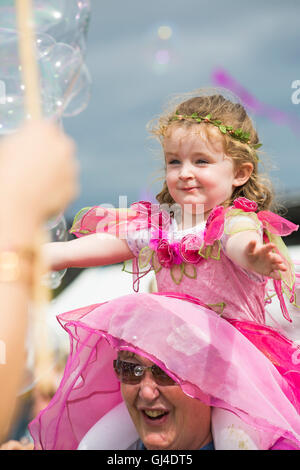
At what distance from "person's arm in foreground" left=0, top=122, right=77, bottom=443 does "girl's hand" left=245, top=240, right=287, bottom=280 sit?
2.35 ft

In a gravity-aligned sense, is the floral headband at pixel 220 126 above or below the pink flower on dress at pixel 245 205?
above

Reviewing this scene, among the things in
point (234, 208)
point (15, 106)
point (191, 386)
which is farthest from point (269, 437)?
point (15, 106)

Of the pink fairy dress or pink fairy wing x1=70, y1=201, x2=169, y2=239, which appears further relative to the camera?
pink fairy wing x1=70, y1=201, x2=169, y2=239

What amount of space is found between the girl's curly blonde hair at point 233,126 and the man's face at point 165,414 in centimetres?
72

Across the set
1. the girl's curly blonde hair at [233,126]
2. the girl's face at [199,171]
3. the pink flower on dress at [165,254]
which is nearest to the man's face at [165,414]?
the pink flower on dress at [165,254]

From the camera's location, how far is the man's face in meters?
1.66

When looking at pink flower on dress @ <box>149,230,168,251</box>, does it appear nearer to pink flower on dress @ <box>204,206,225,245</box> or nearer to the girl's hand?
pink flower on dress @ <box>204,206,225,245</box>

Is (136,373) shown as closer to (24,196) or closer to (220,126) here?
(220,126)

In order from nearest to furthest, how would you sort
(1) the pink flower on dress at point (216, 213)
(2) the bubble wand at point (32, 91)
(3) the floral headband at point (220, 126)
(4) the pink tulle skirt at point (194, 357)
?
(2) the bubble wand at point (32, 91), (4) the pink tulle skirt at point (194, 357), (1) the pink flower on dress at point (216, 213), (3) the floral headband at point (220, 126)

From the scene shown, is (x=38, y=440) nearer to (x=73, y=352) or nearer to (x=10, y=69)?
(x=73, y=352)

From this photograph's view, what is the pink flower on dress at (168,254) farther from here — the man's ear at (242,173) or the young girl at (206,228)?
the man's ear at (242,173)

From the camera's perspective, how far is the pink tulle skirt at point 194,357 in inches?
61.9

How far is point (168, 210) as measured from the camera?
2.16m

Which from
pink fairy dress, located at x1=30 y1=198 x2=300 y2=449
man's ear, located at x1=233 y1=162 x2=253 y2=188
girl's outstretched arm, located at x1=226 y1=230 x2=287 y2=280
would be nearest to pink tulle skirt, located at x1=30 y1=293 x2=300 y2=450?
pink fairy dress, located at x1=30 y1=198 x2=300 y2=449
